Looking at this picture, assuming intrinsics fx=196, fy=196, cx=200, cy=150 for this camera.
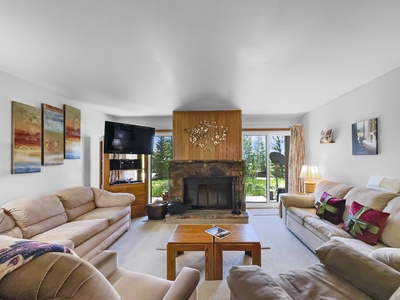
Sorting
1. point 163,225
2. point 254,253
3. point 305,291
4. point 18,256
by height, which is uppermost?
point 18,256

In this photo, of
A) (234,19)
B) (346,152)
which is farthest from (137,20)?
(346,152)

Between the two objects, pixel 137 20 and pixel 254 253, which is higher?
pixel 137 20

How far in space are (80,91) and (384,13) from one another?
3847mm

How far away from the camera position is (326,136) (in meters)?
4.01

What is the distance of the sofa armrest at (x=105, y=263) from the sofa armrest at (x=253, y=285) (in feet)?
3.26

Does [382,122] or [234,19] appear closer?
[234,19]

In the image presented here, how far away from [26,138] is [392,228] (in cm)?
461

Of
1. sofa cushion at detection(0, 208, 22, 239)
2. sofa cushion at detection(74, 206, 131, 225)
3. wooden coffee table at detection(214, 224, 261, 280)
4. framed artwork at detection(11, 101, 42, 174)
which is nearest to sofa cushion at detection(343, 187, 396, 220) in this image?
wooden coffee table at detection(214, 224, 261, 280)

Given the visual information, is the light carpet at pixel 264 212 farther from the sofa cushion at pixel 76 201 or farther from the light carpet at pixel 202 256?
the sofa cushion at pixel 76 201

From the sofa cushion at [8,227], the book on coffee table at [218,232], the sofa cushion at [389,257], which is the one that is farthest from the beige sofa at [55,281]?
the sofa cushion at [8,227]

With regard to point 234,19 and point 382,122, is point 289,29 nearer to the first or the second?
point 234,19

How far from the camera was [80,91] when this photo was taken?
328 centimetres

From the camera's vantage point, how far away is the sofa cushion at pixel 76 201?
10.2 ft

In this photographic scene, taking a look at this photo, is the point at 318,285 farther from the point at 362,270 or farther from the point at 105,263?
the point at 105,263
